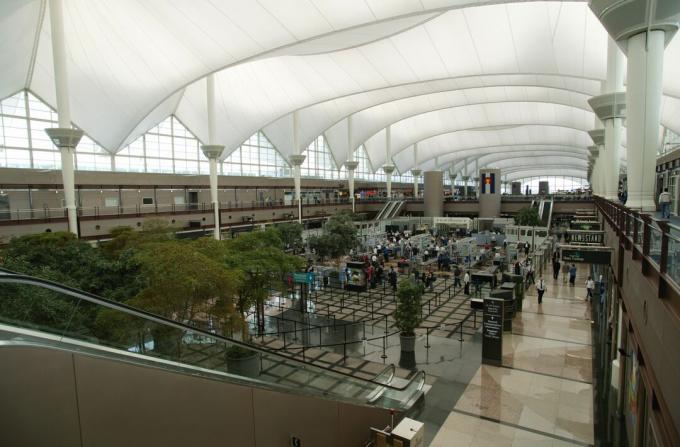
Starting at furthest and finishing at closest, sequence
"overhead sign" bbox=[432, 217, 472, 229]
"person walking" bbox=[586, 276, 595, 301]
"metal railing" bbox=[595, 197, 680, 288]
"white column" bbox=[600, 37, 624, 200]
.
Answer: "overhead sign" bbox=[432, 217, 472, 229] → "person walking" bbox=[586, 276, 595, 301] → "white column" bbox=[600, 37, 624, 200] → "metal railing" bbox=[595, 197, 680, 288]

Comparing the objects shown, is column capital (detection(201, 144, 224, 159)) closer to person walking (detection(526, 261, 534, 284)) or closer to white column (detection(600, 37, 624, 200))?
person walking (detection(526, 261, 534, 284))

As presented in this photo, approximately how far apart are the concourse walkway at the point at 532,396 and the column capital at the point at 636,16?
722 cm

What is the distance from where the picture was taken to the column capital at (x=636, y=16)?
6.79m

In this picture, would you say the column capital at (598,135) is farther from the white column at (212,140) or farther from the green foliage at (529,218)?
the white column at (212,140)

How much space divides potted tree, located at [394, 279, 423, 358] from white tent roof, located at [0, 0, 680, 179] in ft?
41.1

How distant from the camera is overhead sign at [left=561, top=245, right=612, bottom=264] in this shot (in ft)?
31.9

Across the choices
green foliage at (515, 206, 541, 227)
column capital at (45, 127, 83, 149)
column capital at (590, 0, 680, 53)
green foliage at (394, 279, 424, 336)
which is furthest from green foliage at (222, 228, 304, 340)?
green foliage at (515, 206, 541, 227)

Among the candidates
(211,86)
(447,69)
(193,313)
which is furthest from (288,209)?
(193,313)

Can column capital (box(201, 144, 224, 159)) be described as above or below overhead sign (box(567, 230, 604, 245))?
above

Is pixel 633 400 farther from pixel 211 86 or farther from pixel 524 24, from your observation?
pixel 211 86

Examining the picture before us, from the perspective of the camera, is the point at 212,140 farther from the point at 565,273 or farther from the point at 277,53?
the point at 565,273

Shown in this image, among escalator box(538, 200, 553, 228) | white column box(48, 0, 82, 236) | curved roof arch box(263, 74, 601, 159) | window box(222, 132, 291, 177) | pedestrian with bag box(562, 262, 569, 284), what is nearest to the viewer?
white column box(48, 0, 82, 236)

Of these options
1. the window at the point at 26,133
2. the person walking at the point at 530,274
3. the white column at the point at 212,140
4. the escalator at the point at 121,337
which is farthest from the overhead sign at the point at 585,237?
the window at the point at 26,133

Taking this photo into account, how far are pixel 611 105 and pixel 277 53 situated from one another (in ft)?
54.4
